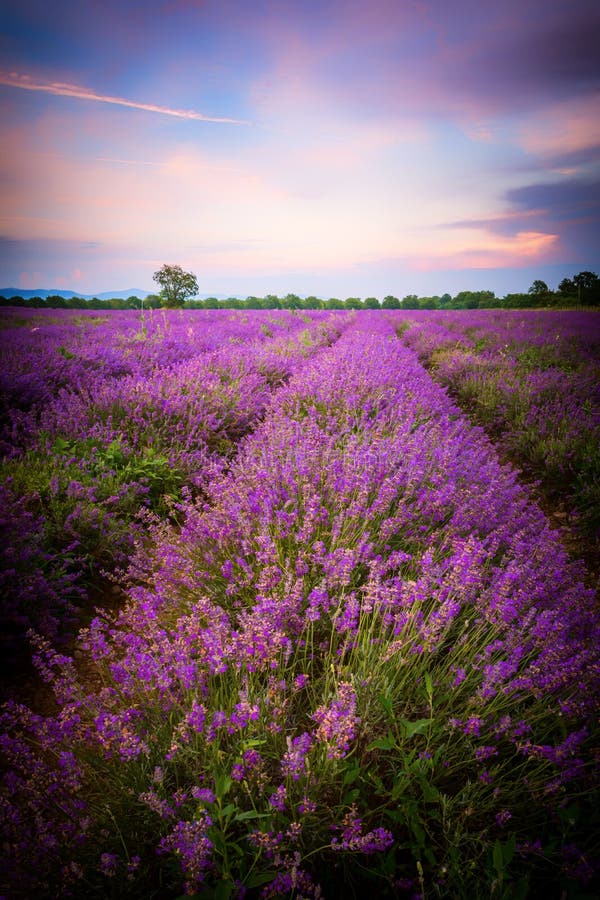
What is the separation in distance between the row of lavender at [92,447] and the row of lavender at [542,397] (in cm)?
332

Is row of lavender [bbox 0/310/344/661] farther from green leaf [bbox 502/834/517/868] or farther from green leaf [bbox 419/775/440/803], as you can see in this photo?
green leaf [bbox 502/834/517/868]

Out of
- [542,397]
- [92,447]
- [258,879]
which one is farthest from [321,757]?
[542,397]

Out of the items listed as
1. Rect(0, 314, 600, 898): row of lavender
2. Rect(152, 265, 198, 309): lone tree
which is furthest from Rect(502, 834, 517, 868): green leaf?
Rect(152, 265, 198, 309): lone tree

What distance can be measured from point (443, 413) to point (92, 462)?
3.66 meters

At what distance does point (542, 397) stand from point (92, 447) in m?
6.01

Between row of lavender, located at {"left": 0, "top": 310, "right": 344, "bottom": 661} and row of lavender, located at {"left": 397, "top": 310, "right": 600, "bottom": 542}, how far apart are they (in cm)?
332

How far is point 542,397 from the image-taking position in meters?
6.04

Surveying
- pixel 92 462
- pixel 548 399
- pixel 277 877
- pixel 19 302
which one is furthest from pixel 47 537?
pixel 19 302

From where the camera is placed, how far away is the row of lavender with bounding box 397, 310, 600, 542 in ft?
13.9

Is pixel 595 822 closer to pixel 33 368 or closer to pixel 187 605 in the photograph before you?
pixel 187 605

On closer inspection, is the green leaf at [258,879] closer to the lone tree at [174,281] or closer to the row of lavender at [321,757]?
the row of lavender at [321,757]

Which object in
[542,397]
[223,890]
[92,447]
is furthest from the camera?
[542,397]

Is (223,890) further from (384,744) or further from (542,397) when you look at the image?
Answer: (542,397)

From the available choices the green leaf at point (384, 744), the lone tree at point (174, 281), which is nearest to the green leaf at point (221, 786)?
the green leaf at point (384, 744)
